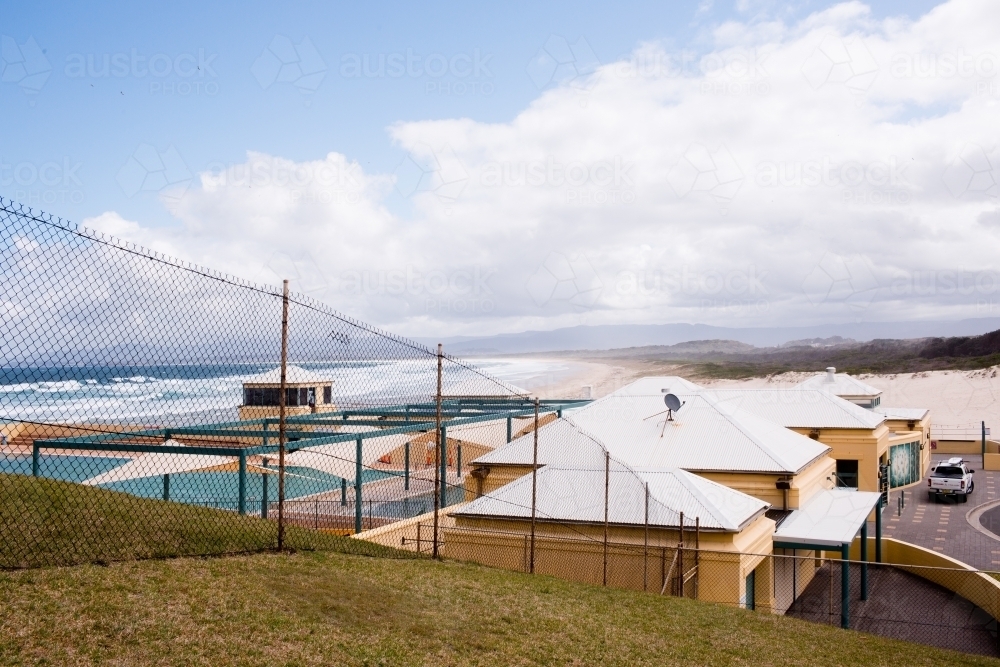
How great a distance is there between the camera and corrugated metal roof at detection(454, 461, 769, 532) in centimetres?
1576

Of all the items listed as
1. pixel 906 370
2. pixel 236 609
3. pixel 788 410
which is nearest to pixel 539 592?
pixel 236 609

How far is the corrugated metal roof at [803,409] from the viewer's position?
109 ft

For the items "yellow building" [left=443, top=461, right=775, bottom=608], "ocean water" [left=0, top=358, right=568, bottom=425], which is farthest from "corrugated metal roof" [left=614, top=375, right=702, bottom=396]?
"ocean water" [left=0, top=358, right=568, bottom=425]

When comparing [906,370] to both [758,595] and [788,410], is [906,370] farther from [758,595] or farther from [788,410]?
[758,595]

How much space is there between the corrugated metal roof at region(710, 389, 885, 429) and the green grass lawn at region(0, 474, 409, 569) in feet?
83.9

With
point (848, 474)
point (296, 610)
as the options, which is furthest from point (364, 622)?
point (848, 474)

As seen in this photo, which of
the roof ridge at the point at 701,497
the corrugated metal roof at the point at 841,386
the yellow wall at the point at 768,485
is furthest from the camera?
the corrugated metal roof at the point at 841,386

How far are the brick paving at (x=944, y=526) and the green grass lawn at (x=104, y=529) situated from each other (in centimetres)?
1971

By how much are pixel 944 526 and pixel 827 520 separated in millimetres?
11426

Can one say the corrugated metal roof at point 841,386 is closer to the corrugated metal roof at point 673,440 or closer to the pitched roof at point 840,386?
the pitched roof at point 840,386

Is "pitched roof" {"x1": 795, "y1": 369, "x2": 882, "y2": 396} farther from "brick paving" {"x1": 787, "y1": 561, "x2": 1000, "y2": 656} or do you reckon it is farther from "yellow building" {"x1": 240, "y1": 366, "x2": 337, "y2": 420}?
"yellow building" {"x1": 240, "y1": 366, "x2": 337, "y2": 420}

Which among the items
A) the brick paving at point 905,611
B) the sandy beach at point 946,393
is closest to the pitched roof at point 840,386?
the sandy beach at point 946,393

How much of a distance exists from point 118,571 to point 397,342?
18.0 ft

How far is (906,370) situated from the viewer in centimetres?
9938
